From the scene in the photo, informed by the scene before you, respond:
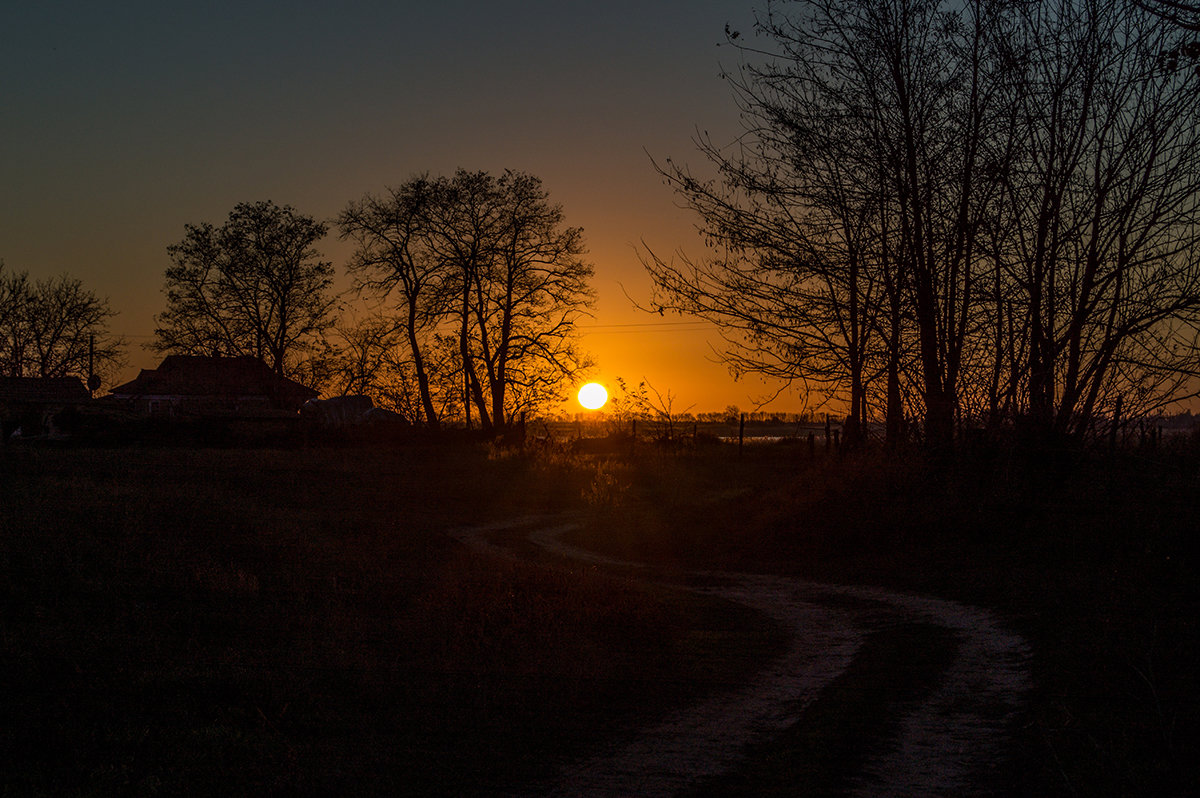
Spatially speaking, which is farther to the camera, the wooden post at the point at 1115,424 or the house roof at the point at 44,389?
the house roof at the point at 44,389

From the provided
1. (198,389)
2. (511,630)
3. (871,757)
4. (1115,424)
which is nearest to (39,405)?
(198,389)

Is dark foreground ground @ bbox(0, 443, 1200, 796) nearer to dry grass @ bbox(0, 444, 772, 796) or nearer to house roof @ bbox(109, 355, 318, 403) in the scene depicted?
dry grass @ bbox(0, 444, 772, 796)

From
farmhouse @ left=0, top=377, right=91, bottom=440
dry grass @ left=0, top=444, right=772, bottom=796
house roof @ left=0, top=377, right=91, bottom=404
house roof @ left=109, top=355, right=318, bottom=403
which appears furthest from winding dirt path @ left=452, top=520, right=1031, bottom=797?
house roof @ left=109, top=355, right=318, bottom=403

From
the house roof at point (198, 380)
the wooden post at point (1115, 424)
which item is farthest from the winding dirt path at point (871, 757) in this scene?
the house roof at point (198, 380)

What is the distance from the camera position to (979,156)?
15844 millimetres

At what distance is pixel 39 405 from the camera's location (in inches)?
1708

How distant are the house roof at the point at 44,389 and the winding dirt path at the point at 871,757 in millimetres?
50356

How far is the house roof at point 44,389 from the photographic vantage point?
2025 inches

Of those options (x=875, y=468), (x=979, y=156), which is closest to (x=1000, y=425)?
(x=875, y=468)

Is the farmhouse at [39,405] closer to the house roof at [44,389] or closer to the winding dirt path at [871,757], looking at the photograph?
the house roof at [44,389]

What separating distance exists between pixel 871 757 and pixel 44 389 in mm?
59121

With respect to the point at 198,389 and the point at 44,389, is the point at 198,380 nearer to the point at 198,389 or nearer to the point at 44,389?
the point at 198,389

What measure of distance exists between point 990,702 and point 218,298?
50.0 metres

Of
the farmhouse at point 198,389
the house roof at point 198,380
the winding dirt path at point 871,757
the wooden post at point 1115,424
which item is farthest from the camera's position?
the house roof at point 198,380
